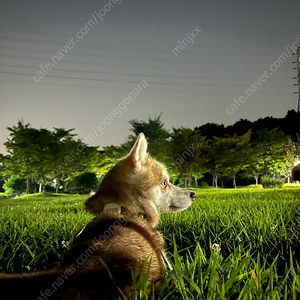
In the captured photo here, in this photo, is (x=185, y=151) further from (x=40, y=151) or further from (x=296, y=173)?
(x=296, y=173)

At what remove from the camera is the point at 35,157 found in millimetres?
30328

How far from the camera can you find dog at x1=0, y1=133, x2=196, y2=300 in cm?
106

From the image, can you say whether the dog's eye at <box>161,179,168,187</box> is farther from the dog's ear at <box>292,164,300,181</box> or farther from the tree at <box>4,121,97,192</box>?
the tree at <box>4,121,97,192</box>

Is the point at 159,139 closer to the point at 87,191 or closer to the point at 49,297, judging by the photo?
the point at 87,191

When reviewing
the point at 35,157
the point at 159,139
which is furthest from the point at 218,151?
the point at 35,157

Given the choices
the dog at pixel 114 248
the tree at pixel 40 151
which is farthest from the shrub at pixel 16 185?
the dog at pixel 114 248

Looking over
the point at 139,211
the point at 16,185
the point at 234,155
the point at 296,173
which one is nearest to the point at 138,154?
the point at 139,211

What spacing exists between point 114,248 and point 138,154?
778 mm

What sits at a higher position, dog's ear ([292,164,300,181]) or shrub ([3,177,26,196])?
shrub ([3,177,26,196])

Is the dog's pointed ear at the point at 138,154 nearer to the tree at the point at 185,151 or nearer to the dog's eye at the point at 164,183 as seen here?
the dog's eye at the point at 164,183

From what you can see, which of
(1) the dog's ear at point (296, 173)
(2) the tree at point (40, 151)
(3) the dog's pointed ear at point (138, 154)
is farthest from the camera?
(2) the tree at point (40, 151)

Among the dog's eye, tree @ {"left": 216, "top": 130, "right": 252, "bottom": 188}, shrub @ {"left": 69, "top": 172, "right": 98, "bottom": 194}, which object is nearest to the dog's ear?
the dog's eye

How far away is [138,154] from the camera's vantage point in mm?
1928

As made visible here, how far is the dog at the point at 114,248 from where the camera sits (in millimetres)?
1060
